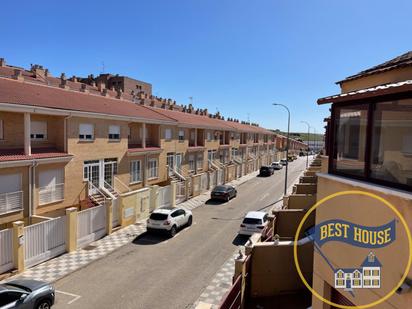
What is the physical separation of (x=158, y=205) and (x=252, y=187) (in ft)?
61.3

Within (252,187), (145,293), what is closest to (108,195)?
(145,293)

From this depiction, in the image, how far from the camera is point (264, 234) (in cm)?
1524

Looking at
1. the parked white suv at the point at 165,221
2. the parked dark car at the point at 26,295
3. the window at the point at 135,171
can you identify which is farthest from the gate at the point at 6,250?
the window at the point at 135,171

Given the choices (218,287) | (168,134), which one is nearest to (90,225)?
(218,287)

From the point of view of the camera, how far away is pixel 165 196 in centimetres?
A: 2789

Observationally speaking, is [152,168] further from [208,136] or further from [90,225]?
[208,136]

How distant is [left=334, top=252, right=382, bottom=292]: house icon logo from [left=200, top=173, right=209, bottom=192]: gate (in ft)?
98.0

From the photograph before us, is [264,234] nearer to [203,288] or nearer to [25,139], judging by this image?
[203,288]

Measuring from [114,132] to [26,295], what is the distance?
14895 mm

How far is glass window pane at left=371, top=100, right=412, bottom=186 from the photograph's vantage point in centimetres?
496

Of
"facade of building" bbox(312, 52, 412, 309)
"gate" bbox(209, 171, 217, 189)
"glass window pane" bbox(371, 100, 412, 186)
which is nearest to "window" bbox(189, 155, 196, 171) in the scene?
"gate" bbox(209, 171, 217, 189)

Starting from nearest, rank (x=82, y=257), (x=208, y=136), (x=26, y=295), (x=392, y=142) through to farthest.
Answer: (x=392, y=142) → (x=26, y=295) → (x=82, y=257) → (x=208, y=136)

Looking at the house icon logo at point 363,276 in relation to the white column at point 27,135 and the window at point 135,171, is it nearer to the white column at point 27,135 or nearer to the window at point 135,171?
the white column at point 27,135

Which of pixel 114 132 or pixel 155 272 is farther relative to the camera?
pixel 114 132
